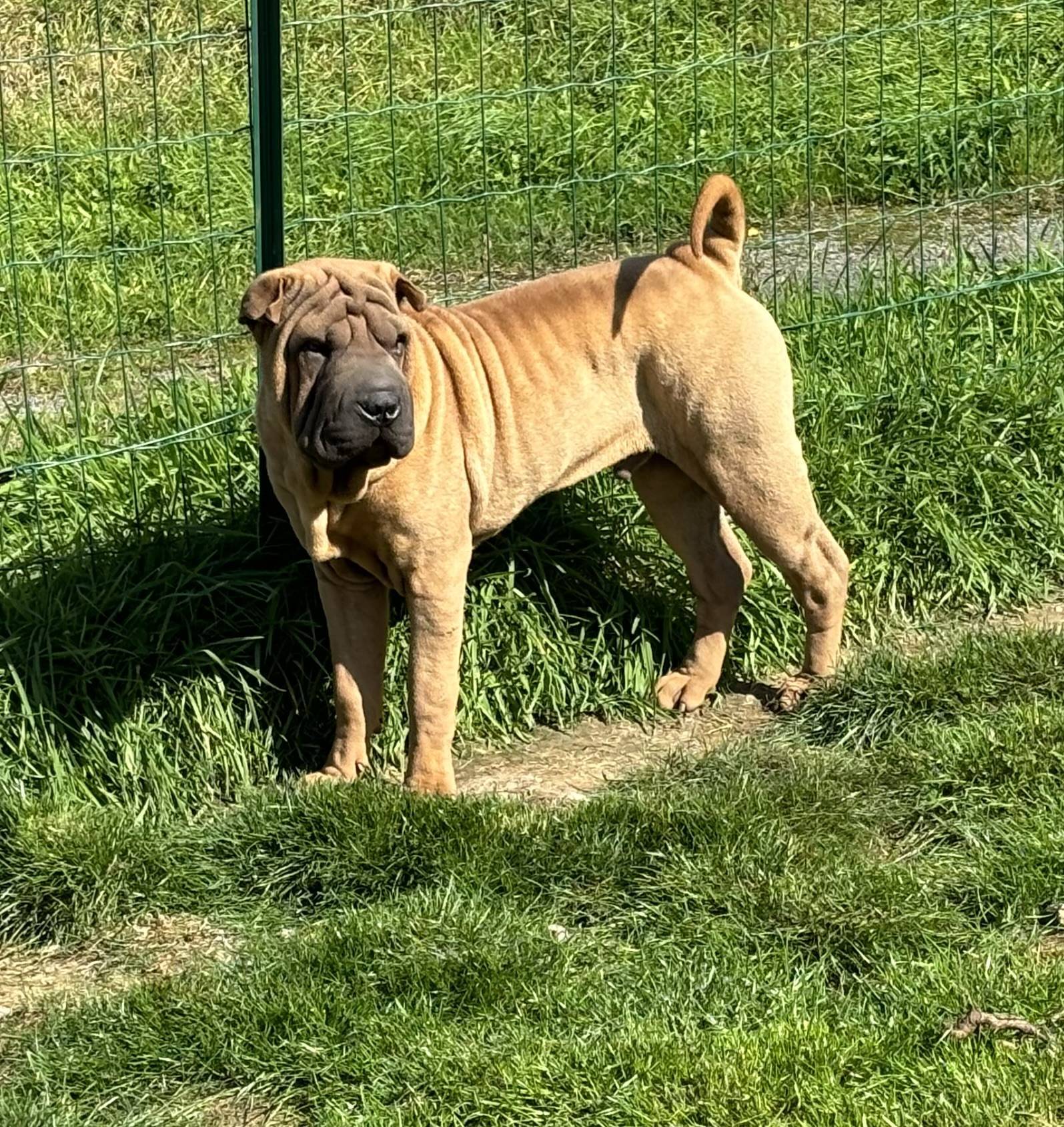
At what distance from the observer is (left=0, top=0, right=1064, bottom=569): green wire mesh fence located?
19.6 ft

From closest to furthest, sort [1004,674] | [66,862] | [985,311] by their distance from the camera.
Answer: [66,862] → [1004,674] → [985,311]

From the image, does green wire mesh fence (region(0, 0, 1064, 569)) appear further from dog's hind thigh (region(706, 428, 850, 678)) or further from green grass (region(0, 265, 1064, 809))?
dog's hind thigh (region(706, 428, 850, 678))

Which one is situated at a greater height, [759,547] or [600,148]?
[600,148]

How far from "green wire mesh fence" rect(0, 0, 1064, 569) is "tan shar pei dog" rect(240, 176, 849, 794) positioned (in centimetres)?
81

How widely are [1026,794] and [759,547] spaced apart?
3.33 ft

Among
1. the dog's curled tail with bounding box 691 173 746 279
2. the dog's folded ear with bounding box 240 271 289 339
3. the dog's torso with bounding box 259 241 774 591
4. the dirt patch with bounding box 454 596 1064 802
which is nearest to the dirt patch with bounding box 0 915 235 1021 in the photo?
the dirt patch with bounding box 454 596 1064 802

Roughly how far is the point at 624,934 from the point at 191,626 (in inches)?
62.6

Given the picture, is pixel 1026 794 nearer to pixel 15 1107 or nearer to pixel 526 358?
pixel 526 358

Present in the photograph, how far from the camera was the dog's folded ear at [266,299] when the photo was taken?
176 inches

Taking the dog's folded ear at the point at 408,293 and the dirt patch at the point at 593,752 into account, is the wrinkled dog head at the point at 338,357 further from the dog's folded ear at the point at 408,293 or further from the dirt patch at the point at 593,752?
the dirt patch at the point at 593,752

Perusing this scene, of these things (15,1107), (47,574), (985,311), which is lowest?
(15,1107)

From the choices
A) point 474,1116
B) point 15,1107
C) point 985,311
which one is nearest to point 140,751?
point 15,1107

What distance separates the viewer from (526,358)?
16.5 ft

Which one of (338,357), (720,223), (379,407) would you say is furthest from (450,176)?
(379,407)
